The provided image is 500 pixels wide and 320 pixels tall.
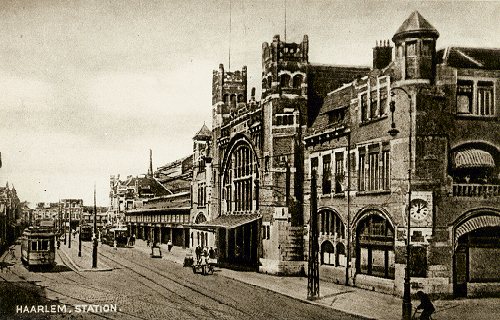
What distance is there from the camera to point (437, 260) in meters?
24.9

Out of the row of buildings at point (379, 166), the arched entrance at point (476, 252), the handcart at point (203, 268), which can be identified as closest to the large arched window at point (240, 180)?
the row of buildings at point (379, 166)

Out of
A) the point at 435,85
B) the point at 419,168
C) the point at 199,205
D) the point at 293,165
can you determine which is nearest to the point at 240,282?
the point at 293,165

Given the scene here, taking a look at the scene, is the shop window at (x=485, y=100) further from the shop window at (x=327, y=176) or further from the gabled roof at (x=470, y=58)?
the shop window at (x=327, y=176)

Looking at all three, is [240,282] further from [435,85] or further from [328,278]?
[435,85]

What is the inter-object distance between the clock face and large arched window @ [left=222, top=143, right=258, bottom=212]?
54.3 feet

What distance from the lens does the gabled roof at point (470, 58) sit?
1005 inches

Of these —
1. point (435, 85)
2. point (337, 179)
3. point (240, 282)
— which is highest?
point (435, 85)

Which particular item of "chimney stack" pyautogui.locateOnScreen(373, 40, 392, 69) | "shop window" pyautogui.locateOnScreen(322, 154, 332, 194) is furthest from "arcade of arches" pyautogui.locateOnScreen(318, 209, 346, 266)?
"chimney stack" pyautogui.locateOnScreen(373, 40, 392, 69)

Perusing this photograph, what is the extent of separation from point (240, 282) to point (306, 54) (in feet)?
50.4

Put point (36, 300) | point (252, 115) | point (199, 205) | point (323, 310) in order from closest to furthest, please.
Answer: point (323, 310) → point (36, 300) → point (252, 115) → point (199, 205)

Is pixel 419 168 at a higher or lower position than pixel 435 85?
lower

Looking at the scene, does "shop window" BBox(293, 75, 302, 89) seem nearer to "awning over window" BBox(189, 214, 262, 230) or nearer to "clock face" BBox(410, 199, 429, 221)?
"awning over window" BBox(189, 214, 262, 230)

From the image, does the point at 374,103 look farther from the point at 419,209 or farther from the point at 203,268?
the point at 203,268

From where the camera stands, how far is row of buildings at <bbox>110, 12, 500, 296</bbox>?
25.0 m
